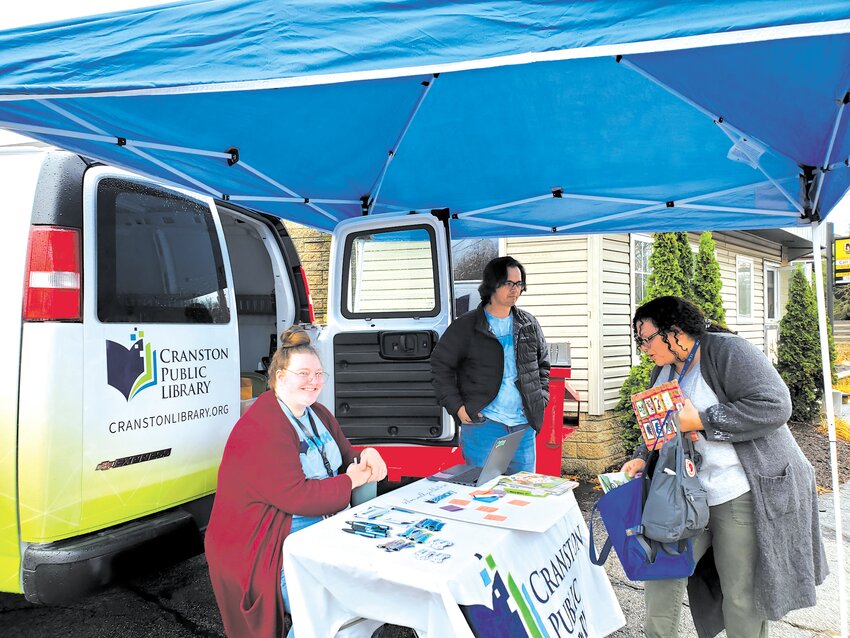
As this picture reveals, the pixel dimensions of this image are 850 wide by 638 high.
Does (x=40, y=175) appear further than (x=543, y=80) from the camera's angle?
No

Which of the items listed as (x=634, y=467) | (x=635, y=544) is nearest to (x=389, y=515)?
(x=635, y=544)

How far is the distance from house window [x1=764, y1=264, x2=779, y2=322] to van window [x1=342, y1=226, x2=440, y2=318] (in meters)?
12.2

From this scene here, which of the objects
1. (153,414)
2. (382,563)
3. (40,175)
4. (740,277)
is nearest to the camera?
(382,563)

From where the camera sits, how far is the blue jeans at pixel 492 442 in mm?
3506

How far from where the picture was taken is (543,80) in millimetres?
2768

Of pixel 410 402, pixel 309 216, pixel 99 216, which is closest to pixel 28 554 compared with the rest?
pixel 99 216

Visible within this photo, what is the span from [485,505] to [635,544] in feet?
1.91

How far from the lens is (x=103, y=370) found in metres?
2.45

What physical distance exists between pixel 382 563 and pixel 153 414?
1359 mm

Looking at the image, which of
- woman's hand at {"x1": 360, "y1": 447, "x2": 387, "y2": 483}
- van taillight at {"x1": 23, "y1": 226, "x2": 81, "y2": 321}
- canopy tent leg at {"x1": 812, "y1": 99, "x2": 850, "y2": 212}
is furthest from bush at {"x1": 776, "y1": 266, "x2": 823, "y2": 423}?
van taillight at {"x1": 23, "y1": 226, "x2": 81, "y2": 321}

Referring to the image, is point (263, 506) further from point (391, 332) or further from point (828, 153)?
point (828, 153)

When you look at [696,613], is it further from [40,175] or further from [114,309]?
[40,175]

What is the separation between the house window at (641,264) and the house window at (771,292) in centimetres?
706

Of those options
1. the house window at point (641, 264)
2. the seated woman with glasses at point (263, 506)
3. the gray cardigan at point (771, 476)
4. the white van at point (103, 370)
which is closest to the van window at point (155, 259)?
the white van at point (103, 370)
